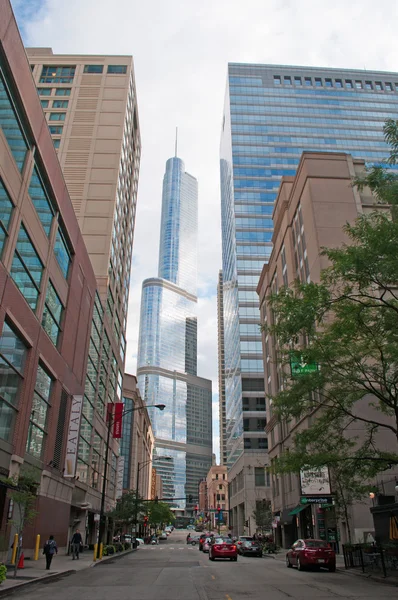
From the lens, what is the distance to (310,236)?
44.3 metres

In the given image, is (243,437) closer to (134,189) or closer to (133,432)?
(133,432)

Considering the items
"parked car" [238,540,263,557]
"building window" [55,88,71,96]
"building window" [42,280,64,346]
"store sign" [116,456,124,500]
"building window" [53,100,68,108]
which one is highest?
"building window" [55,88,71,96]

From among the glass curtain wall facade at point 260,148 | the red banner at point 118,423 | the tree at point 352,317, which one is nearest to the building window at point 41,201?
the tree at point 352,317

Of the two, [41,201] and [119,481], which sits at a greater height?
[41,201]

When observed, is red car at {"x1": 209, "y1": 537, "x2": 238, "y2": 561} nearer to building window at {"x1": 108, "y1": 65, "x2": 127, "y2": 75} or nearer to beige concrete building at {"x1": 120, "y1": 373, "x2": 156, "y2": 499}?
building window at {"x1": 108, "y1": 65, "x2": 127, "y2": 75}

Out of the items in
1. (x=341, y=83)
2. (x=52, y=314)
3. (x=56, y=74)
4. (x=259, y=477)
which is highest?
(x=341, y=83)

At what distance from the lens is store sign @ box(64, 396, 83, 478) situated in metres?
33.7

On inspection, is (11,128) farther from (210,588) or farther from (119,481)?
(119,481)

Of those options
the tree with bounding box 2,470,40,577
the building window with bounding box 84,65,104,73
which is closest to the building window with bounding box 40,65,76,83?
the building window with bounding box 84,65,104,73

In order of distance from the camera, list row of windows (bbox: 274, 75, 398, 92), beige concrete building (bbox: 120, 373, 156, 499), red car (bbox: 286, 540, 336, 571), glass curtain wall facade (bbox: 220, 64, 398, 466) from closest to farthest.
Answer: red car (bbox: 286, 540, 336, 571) → glass curtain wall facade (bbox: 220, 64, 398, 466) → beige concrete building (bbox: 120, 373, 156, 499) → row of windows (bbox: 274, 75, 398, 92)

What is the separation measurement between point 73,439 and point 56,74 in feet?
185

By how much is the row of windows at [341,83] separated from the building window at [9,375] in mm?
123601

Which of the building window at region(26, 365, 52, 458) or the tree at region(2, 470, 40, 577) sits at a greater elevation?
the building window at region(26, 365, 52, 458)

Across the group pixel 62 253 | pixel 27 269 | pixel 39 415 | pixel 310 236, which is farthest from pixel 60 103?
pixel 39 415
